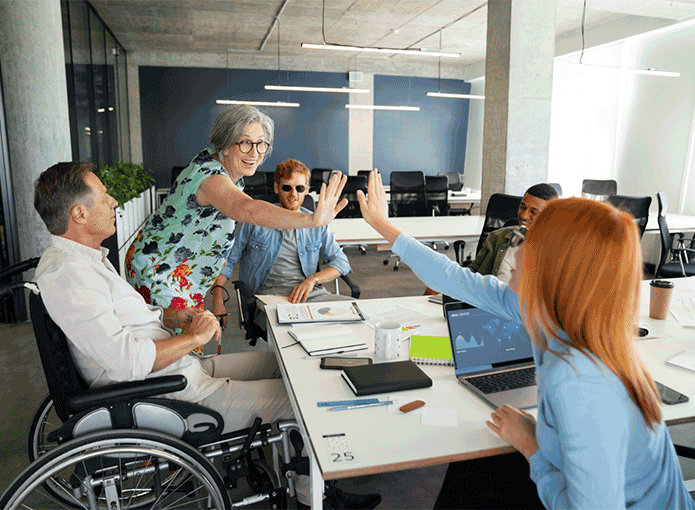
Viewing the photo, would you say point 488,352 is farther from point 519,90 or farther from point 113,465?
point 519,90

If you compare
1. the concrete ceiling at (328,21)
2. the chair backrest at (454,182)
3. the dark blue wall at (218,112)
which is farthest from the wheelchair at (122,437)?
the dark blue wall at (218,112)

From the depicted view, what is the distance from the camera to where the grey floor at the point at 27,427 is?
6.88ft

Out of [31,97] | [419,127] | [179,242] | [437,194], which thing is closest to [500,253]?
[179,242]

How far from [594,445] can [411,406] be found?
54 cm

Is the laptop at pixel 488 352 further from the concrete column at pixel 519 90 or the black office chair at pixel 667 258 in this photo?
the concrete column at pixel 519 90

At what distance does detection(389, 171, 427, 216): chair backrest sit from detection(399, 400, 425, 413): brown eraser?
5.49 metres

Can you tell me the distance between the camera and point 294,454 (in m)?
1.83

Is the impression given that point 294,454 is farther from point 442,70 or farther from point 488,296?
point 442,70

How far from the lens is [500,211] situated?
372cm

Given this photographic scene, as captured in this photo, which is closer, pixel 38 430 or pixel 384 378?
pixel 384 378

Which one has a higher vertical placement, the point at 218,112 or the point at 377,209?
the point at 218,112

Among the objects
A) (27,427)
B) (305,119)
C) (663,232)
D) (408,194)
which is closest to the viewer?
(27,427)

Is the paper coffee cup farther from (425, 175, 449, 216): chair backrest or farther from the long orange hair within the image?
(425, 175, 449, 216): chair backrest

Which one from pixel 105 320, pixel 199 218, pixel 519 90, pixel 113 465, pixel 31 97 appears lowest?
pixel 113 465
